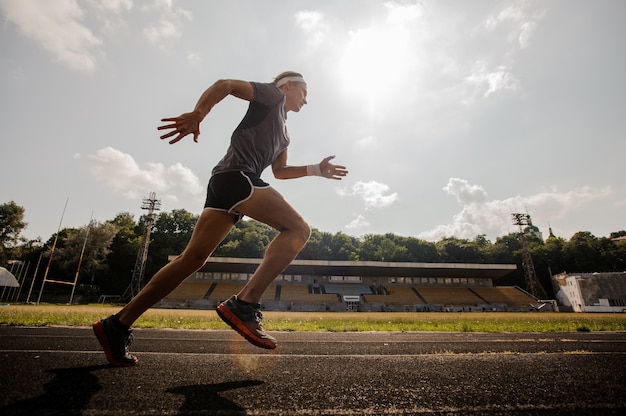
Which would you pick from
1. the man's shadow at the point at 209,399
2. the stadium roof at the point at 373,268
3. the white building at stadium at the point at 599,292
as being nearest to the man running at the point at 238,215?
the man's shadow at the point at 209,399

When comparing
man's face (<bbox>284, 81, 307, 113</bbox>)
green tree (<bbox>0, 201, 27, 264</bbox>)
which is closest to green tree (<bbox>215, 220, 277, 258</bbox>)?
green tree (<bbox>0, 201, 27, 264</bbox>)

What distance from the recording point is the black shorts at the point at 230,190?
7.81ft

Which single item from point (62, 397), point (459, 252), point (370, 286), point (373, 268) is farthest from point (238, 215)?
point (459, 252)

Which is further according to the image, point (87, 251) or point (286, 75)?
point (87, 251)

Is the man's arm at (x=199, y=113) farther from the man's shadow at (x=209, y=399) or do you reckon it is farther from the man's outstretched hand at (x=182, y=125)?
the man's shadow at (x=209, y=399)

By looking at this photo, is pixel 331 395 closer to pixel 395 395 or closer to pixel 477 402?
pixel 395 395

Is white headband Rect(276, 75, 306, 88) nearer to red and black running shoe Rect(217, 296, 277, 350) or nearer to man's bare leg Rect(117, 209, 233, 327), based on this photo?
man's bare leg Rect(117, 209, 233, 327)

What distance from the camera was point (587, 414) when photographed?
1.43 meters

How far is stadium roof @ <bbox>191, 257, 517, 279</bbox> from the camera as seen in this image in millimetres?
39531

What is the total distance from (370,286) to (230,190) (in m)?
44.1

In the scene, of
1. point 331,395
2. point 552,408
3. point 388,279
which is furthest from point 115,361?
point 388,279

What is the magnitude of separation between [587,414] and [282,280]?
142 ft

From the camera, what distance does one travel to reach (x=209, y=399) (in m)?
1.64

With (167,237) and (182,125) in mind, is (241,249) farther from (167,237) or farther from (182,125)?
(182,125)
